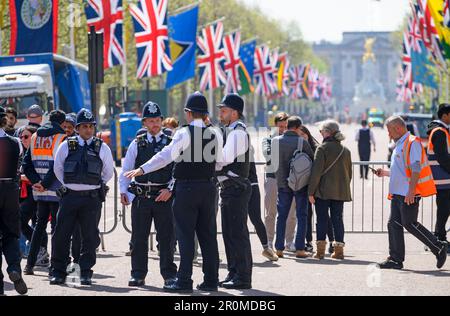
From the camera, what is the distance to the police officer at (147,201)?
37.0 ft

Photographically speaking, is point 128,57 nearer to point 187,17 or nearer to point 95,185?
point 187,17

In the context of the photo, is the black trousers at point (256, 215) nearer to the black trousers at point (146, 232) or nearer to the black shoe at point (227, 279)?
the black shoe at point (227, 279)

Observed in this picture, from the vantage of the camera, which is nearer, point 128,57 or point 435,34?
point 435,34

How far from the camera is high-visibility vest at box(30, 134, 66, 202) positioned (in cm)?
1216

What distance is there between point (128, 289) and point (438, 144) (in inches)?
170

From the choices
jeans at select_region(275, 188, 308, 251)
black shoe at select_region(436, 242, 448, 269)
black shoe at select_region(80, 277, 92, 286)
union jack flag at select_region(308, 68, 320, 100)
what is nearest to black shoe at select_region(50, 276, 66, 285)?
black shoe at select_region(80, 277, 92, 286)

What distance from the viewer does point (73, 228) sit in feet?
37.6

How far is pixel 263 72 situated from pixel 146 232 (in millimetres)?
62568

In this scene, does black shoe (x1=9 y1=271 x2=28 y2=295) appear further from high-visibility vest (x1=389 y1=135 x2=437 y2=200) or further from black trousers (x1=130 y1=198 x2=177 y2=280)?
high-visibility vest (x1=389 y1=135 x2=437 y2=200)

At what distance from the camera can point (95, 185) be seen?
11328mm

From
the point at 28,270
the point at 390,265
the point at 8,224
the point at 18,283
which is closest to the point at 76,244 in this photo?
the point at 28,270

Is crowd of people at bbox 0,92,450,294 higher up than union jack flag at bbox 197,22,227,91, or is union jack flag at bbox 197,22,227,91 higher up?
union jack flag at bbox 197,22,227,91

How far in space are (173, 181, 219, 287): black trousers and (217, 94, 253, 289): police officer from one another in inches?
10.7
